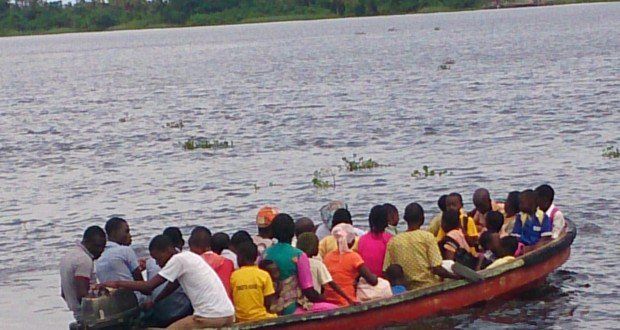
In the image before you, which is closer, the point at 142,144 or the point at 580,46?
the point at 142,144

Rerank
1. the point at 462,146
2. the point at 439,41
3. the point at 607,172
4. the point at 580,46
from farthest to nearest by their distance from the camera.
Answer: the point at 439,41, the point at 580,46, the point at 462,146, the point at 607,172

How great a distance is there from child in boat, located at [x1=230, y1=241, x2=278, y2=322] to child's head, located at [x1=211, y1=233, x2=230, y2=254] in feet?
3.35

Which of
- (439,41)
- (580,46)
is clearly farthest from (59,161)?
(439,41)

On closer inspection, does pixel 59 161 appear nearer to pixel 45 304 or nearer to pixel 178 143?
pixel 178 143

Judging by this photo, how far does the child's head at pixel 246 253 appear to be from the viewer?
1223 cm

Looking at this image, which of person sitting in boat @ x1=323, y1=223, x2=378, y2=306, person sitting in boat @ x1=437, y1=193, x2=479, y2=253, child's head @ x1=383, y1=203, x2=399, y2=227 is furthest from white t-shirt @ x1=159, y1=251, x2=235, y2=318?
person sitting in boat @ x1=437, y1=193, x2=479, y2=253

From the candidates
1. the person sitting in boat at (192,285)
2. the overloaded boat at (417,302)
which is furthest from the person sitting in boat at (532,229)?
the person sitting in boat at (192,285)

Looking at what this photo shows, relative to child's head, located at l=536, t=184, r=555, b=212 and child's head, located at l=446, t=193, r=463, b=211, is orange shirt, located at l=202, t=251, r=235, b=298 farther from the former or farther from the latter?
child's head, located at l=536, t=184, r=555, b=212

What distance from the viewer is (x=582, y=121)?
108ft

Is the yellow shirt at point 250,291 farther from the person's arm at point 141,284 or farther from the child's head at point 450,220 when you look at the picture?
the child's head at point 450,220

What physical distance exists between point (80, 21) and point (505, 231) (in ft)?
534

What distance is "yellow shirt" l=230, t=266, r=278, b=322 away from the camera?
40.3 ft

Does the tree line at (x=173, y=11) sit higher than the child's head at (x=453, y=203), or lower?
lower

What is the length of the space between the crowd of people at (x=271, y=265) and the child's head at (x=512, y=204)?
71 centimetres
